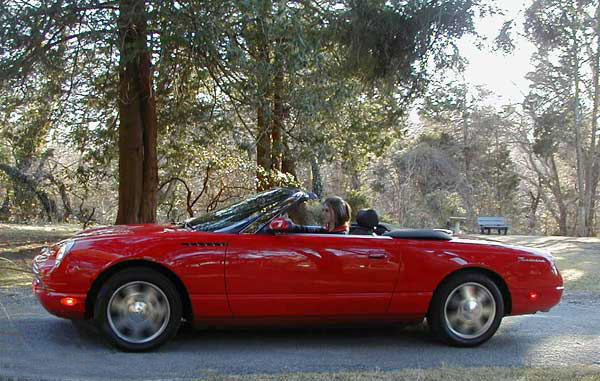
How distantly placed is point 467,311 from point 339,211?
5.13 ft

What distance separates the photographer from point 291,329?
21.3 feet

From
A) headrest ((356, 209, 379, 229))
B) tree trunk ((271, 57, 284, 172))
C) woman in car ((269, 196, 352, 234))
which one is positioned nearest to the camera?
woman in car ((269, 196, 352, 234))

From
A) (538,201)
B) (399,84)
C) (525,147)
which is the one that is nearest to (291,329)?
(399,84)

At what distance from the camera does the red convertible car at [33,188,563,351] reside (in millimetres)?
5402

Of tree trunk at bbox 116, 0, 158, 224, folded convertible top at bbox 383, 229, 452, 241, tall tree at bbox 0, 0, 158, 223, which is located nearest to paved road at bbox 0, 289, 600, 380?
folded convertible top at bbox 383, 229, 452, 241

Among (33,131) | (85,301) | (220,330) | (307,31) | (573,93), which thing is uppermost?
(573,93)

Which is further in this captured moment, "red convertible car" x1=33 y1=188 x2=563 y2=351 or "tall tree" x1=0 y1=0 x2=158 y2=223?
"tall tree" x1=0 y1=0 x2=158 y2=223

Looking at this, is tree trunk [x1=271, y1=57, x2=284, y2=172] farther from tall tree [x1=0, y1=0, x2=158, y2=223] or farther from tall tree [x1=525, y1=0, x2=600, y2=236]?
tall tree [x1=525, y1=0, x2=600, y2=236]

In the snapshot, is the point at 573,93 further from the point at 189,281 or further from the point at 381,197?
the point at 189,281

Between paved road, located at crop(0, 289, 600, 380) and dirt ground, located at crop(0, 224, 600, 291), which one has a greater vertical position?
dirt ground, located at crop(0, 224, 600, 291)

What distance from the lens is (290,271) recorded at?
561 cm

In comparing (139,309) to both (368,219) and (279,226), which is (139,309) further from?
(368,219)

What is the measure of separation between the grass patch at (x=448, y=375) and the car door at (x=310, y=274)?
2.72 ft

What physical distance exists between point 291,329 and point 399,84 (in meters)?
7.51
